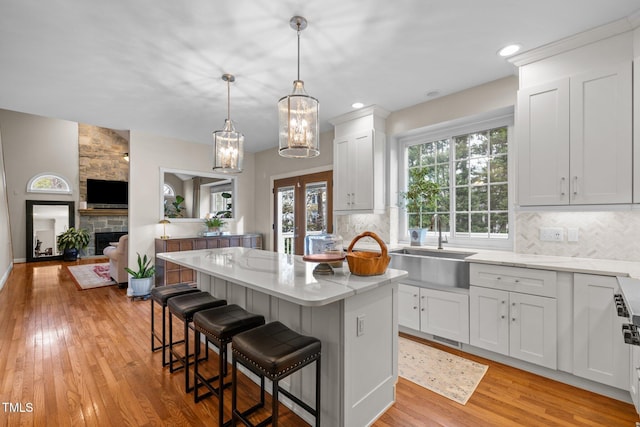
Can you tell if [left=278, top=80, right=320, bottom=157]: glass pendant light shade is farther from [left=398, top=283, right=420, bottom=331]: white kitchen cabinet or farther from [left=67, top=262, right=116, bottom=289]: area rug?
[left=67, top=262, right=116, bottom=289]: area rug

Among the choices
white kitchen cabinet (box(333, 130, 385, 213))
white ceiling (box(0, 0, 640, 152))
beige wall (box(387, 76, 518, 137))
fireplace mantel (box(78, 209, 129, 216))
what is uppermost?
white ceiling (box(0, 0, 640, 152))

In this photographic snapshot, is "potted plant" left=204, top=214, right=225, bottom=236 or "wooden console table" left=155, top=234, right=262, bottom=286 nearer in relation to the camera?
"wooden console table" left=155, top=234, right=262, bottom=286

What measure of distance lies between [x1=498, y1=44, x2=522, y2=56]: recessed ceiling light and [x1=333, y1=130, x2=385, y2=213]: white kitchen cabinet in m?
1.53

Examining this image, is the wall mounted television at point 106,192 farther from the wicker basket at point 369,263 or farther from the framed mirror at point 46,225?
the wicker basket at point 369,263

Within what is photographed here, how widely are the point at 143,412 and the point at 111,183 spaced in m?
9.73

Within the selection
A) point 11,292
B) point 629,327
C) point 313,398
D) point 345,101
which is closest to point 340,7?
point 345,101

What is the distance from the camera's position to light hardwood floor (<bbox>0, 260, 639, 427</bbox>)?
182 centimetres

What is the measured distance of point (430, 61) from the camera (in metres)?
2.61

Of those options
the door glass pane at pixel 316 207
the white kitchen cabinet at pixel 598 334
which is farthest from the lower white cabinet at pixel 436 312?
the door glass pane at pixel 316 207

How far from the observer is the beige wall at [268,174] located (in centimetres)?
526

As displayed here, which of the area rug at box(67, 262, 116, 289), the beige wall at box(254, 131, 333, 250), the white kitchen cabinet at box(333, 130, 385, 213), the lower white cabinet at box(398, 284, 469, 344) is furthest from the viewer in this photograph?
the area rug at box(67, 262, 116, 289)

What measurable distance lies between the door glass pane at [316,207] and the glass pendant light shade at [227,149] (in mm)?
2329

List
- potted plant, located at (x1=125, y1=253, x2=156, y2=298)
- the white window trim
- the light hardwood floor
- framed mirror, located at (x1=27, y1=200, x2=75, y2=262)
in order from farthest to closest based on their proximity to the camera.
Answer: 1. framed mirror, located at (x1=27, y1=200, x2=75, y2=262)
2. potted plant, located at (x1=125, y1=253, x2=156, y2=298)
3. the white window trim
4. the light hardwood floor

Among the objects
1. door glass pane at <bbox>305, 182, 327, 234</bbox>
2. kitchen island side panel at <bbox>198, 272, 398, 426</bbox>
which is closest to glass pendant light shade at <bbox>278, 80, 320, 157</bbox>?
kitchen island side panel at <bbox>198, 272, 398, 426</bbox>
